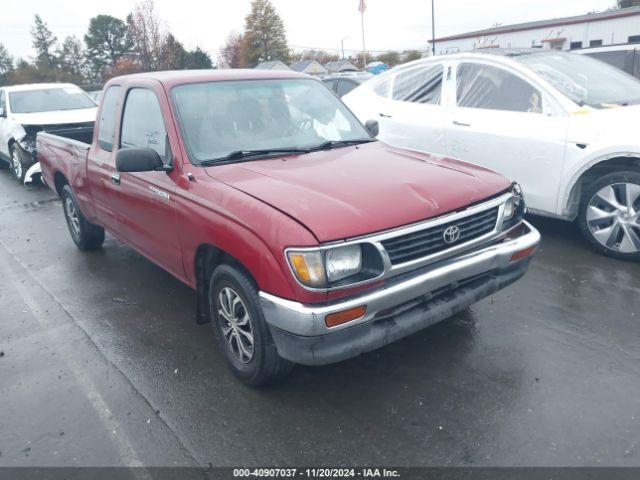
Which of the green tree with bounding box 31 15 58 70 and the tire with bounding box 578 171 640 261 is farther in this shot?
the green tree with bounding box 31 15 58 70

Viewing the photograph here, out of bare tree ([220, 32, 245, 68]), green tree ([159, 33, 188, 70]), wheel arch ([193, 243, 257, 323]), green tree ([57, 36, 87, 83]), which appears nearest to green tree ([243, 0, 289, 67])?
bare tree ([220, 32, 245, 68])

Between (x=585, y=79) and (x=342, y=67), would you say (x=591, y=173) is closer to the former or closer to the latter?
(x=585, y=79)

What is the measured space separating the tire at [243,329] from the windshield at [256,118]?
35.5 inches

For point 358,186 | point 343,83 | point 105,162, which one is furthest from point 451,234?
point 343,83

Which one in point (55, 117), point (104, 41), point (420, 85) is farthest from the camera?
point (104, 41)

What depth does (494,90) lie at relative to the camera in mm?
5703

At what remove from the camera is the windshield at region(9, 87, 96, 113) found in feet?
36.2

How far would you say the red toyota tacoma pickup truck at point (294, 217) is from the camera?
275 centimetres

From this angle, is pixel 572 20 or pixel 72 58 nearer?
pixel 572 20

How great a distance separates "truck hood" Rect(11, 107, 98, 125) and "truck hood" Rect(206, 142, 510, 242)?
797cm

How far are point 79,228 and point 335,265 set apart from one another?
4341mm

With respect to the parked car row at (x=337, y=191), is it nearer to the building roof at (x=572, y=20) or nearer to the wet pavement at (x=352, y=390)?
the wet pavement at (x=352, y=390)

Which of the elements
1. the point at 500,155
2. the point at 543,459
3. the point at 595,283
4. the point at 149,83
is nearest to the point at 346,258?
the point at 543,459

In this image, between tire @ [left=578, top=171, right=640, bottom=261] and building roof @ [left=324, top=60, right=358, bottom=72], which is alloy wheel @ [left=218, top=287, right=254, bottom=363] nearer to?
tire @ [left=578, top=171, right=640, bottom=261]
